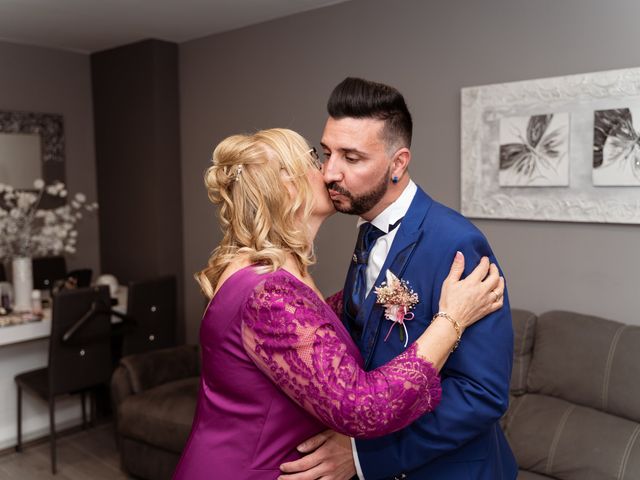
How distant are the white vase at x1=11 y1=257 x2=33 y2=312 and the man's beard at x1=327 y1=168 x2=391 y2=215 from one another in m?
3.12

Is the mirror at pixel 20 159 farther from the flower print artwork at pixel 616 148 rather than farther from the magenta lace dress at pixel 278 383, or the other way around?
the flower print artwork at pixel 616 148

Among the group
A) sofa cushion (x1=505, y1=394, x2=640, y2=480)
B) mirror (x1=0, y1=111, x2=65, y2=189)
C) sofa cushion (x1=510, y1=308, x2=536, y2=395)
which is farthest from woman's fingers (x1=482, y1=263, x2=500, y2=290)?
mirror (x1=0, y1=111, x2=65, y2=189)

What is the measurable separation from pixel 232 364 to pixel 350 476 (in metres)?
0.44

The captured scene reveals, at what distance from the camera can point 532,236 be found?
3.23 metres

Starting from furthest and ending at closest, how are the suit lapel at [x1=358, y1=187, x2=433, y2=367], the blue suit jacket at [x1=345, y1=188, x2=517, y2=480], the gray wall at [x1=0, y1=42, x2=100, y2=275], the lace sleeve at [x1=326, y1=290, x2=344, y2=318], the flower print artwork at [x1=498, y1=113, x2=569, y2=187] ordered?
1. the gray wall at [x1=0, y1=42, x2=100, y2=275]
2. the flower print artwork at [x1=498, y1=113, x2=569, y2=187]
3. the lace sleeve at [x1=326, y1=290, x2=344, y2=318]
4. the suit lapel at [x1=358, y1=187, x2=433, y2=367]
5. the blue suit jacket at [x1=345, y1=188, x2=517, y2=480]

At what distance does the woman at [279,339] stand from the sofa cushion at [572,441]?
138 centimetres

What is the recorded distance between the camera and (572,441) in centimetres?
255

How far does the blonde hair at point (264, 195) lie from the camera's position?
149cm

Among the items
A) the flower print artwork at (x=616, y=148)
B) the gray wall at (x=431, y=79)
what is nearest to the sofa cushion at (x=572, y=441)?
the gray wall at (x=431, y=79)

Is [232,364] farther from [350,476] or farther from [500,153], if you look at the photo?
[500,153]

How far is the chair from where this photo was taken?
144 inches

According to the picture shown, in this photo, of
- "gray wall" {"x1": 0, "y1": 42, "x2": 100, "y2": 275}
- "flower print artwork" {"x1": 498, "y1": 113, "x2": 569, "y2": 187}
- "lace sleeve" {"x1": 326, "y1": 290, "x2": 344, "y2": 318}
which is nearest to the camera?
"lace sleeve" {"x1": 326, "y1": 290, "x2": 344, "y2": 318}

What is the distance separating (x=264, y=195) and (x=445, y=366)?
586mm

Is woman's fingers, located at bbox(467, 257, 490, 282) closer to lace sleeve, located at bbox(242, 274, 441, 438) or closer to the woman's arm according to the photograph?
the woman's arm
